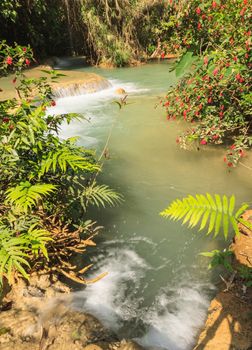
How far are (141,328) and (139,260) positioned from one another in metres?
1.14

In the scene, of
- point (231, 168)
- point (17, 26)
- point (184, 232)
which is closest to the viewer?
point (184, 232)

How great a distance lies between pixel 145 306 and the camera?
3.74 metres

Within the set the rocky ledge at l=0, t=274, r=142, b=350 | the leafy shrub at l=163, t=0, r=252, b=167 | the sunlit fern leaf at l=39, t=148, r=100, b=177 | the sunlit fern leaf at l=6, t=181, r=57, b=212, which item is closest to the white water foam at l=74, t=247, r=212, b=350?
the rocky ledge at l=0, t=274, r=142, b=350

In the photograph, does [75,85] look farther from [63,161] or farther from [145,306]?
[145,306]

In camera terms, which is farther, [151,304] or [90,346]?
[151,304]

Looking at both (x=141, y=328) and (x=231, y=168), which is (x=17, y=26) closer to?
(x=231, y=168)

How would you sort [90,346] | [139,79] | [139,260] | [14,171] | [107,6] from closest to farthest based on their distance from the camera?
1. [90,346]
2. [14,171]
3. [139,260]
4. [139,79]
5. [107,6]

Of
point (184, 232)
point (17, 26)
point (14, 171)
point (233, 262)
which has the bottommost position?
point (184, 232)

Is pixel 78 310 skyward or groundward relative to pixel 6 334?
groundward

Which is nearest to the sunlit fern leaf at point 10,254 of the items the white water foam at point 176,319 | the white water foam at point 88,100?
the white water foam at point 176,319

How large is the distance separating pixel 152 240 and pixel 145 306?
1283mm

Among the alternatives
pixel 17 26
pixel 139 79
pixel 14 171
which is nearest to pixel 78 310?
pixel 14 171

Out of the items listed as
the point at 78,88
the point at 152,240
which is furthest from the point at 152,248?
the point at 78,88

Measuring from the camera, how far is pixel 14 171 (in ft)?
11.1
